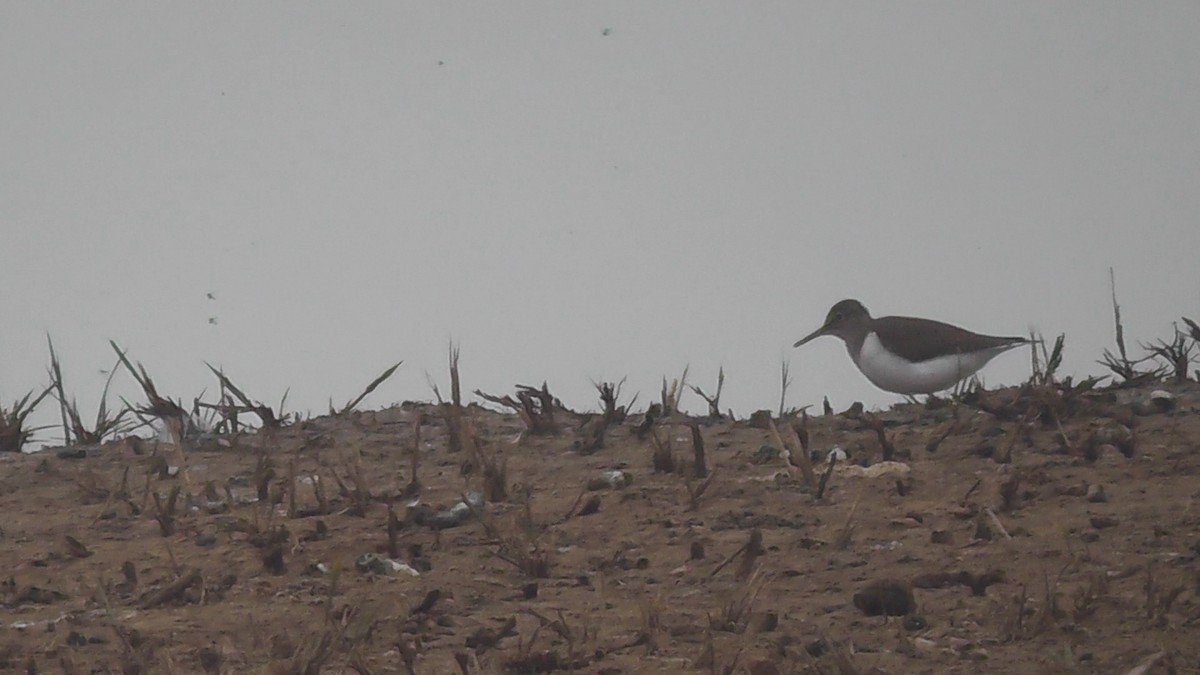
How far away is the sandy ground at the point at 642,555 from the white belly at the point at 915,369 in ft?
4.55

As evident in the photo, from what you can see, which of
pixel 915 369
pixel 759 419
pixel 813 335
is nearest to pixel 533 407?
pixel 759 419

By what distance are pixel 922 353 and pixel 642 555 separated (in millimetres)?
3423

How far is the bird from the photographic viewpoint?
698 cm

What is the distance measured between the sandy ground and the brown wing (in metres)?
1.55

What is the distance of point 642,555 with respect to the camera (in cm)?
402

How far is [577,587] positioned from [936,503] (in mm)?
1144

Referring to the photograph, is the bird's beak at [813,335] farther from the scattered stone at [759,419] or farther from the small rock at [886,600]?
the small rock at [886,600]

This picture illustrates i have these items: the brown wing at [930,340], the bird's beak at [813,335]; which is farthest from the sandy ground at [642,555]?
the bird's beak at [813,335]

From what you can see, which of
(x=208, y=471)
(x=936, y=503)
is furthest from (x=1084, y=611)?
(x=208, y=471)

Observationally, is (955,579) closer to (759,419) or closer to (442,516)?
(442,516)

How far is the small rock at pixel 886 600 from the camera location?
3.43m

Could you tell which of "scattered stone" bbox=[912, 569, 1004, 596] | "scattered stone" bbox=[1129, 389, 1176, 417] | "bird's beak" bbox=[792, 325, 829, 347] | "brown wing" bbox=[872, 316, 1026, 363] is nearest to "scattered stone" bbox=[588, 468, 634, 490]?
"scattered stone" bbox=[912, 569, 1004, 596]

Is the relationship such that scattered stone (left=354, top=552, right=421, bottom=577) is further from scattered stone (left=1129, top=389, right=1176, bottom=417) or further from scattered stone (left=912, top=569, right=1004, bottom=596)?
scattered stone (left=1129, top=389, right=1176, bottom=417)

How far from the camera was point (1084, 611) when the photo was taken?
10.7 ft
